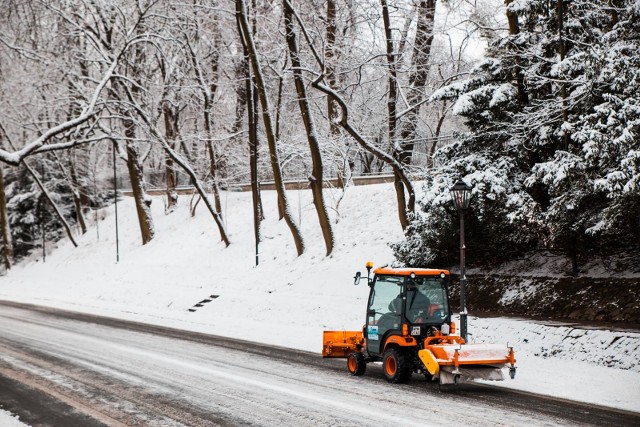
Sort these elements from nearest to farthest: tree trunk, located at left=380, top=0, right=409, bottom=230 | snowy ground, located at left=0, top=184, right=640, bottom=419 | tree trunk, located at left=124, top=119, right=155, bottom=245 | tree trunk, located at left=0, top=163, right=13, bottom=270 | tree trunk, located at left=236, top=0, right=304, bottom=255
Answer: snowy ground, located at left=0, top=184, right=640, bottom=419 → tree trunk, located at left=380, top=0, right=409, bottom=230 → tree trunk, located at left=236, top=0, right=304, bottom=255 → tree trunk, located at left=124, top=119, right=155, bottom=245 → tree trunk, located at left=0, top=163, right=13, bottom=270

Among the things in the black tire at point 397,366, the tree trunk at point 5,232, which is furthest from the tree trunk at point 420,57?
the tree trunk at point 5,232

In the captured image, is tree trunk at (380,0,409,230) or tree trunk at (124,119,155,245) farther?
tree trunk at (124,119,155,245)

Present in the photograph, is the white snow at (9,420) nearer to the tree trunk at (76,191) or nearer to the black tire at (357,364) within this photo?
the black tire at (357,364)

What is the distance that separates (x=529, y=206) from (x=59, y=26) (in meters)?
20.9

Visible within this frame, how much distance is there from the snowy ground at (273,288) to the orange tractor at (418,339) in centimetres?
125

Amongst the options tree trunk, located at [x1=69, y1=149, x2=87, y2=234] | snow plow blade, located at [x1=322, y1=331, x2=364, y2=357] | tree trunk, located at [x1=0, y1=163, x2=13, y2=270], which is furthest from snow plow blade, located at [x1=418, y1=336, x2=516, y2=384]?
tree trunk, located at [x1=0, y1=163, x2=13, y2=270]

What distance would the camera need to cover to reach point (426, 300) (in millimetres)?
12203

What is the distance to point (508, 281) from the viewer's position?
18.2 meters

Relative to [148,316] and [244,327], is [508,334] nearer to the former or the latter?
[244,327]

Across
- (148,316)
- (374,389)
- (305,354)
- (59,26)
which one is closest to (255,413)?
(374,389)

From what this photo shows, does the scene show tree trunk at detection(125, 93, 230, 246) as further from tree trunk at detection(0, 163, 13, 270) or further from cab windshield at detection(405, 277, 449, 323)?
cab windshield at detection(405, 277, 449, 323)

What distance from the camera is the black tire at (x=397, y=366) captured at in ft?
39.0

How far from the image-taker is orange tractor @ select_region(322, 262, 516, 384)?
36.2 ft

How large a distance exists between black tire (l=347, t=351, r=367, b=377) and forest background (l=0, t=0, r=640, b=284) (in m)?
6.03
